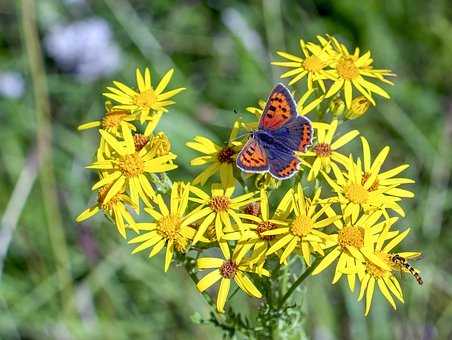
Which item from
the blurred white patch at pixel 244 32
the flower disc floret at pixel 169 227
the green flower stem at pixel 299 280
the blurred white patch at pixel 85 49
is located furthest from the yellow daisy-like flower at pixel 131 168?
the blurred white patch at pixel 244 32

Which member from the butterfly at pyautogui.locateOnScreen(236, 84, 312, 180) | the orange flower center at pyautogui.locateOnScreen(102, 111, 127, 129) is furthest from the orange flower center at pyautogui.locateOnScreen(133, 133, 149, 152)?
the butterfly at pyautogui.locateOnScreen(236, 84, 312, 180)

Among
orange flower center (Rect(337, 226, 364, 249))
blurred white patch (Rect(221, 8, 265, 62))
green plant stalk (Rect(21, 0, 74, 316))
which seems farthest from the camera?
blurred white patch (Rect(221, 8, 265, 62))

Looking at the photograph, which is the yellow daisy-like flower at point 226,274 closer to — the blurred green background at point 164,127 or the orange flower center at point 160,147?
the orange flower center at point 160,147

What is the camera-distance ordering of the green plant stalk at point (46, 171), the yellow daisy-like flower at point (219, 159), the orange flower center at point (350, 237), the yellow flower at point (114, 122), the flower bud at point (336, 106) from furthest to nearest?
the green plant stalk at point (46, 171)
the flower bud at point (336, 106)
the yellow flower at point (114, 122)
the yellow daisy-like flower at point (219, 159)
the orange flower center at point (350, 237)

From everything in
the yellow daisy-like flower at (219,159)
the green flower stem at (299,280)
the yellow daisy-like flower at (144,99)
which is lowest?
the green flower stem at (299,280)

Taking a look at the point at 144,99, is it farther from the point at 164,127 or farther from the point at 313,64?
the point at 164,127

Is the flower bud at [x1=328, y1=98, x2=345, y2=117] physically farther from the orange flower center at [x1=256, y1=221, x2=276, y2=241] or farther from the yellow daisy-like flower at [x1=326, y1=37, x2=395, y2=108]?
the orange flower center at [x1=256, y1=221, x2=276, y2=241]

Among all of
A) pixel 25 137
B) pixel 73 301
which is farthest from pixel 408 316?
pixel 25 137
